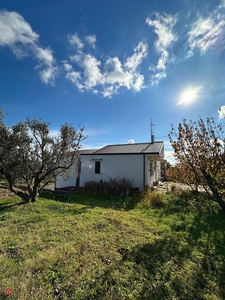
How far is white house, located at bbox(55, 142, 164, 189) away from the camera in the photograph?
568 inches

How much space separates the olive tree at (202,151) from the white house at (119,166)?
7.46 meters

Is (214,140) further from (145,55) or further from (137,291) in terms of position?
(145,55)

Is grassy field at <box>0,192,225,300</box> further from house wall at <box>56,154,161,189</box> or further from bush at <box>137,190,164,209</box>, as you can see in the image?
house wall at <box>56,154,161,189</box>

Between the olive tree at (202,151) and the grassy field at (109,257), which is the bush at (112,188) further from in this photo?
the olive tree at (202,151)

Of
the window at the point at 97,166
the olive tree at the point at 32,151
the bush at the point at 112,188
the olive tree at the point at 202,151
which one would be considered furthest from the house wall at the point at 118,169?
Result: the olive tree at the point at 202,151

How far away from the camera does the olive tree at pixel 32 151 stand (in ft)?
25.9

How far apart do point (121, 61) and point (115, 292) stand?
1041 cm

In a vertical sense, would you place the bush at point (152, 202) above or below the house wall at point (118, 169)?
below

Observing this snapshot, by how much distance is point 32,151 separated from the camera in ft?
28.7

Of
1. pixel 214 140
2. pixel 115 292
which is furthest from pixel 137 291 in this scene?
pixel 214 140

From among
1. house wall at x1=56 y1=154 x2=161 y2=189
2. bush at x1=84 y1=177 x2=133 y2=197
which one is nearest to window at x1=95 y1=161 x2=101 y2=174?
house wall at x1=56 y1=154 x2=161 y2=189

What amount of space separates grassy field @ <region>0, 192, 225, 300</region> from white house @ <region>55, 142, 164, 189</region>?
25.3 ft

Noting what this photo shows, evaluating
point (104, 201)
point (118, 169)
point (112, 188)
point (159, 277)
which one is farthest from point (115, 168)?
point (159, 277)

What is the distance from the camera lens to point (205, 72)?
7.22 metres
